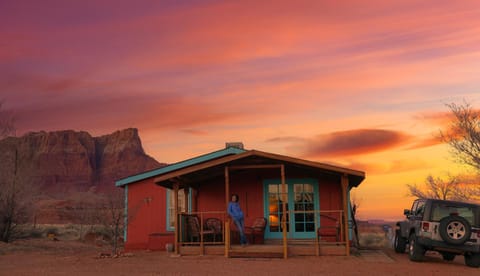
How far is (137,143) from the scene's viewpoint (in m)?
114

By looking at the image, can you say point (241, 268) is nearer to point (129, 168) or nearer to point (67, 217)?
point (67, 217)

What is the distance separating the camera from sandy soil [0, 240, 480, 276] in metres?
12.2

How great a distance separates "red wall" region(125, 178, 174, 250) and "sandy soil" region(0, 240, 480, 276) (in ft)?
10.3

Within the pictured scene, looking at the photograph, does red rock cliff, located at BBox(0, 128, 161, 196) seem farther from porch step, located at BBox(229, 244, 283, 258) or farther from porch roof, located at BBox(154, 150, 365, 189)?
porch step, located at BBox(229, 244, 283, 258)

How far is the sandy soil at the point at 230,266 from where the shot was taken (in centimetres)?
1225

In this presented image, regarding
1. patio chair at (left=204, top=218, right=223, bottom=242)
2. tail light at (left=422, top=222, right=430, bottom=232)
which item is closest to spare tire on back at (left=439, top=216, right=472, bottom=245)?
tail light at (left=422, top=222, right=430, bottom=232)

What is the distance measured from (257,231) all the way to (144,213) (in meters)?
4.55

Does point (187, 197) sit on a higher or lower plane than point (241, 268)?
higher

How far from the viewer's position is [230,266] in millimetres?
13172

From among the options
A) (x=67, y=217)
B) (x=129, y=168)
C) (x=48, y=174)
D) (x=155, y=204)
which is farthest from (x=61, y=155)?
(x=155, y=204)

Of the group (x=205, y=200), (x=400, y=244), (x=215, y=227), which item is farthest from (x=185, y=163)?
(x=400, y=244)

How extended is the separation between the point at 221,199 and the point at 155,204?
96.6 inches

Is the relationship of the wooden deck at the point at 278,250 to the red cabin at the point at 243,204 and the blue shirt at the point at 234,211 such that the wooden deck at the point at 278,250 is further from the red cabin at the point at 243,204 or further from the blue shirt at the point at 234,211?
the blue shirt at the point at 234,211

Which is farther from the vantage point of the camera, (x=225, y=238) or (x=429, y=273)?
(x=225, y=238)
